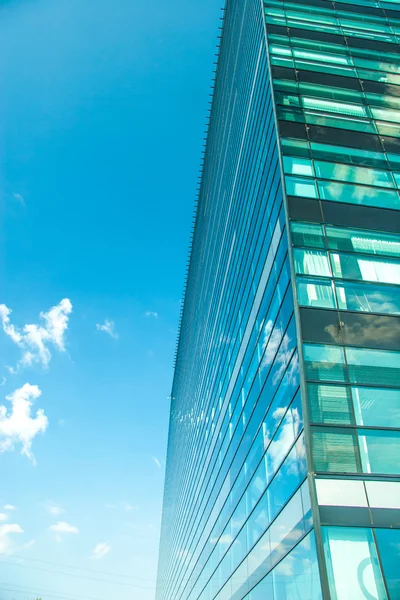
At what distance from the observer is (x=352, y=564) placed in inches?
370

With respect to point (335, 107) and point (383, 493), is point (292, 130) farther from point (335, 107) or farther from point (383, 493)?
point (383, 493)

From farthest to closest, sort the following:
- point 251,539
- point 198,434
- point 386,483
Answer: point 198,434, point 251,539, point 386,483

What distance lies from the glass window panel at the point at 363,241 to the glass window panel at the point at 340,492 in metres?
7.95

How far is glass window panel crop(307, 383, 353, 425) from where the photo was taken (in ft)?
37.6

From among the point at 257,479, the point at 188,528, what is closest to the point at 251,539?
the point at 257,479

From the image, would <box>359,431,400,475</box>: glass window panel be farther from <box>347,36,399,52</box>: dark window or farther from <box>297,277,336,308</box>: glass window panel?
<box>347,36,399,52</box>: dark window

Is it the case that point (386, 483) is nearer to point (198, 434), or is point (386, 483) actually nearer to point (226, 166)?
point (226, 166)

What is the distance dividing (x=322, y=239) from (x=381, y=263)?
2.22 m

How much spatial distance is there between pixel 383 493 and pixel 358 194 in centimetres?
1125

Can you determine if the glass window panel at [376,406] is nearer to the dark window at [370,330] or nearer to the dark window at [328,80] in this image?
the dark window at [370,330]

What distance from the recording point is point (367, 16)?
90.0ft

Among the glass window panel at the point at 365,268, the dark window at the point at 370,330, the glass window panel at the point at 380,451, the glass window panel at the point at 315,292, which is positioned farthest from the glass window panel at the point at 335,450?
the glass window panel at the point at 365,268

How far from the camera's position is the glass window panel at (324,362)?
12.2 meters

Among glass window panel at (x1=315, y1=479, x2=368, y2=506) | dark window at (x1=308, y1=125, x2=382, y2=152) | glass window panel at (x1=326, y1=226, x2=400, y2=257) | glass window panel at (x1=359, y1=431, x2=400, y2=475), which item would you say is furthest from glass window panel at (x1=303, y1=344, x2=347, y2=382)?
dark window at (x1=308, y1=125, x2=382, y2=152)
